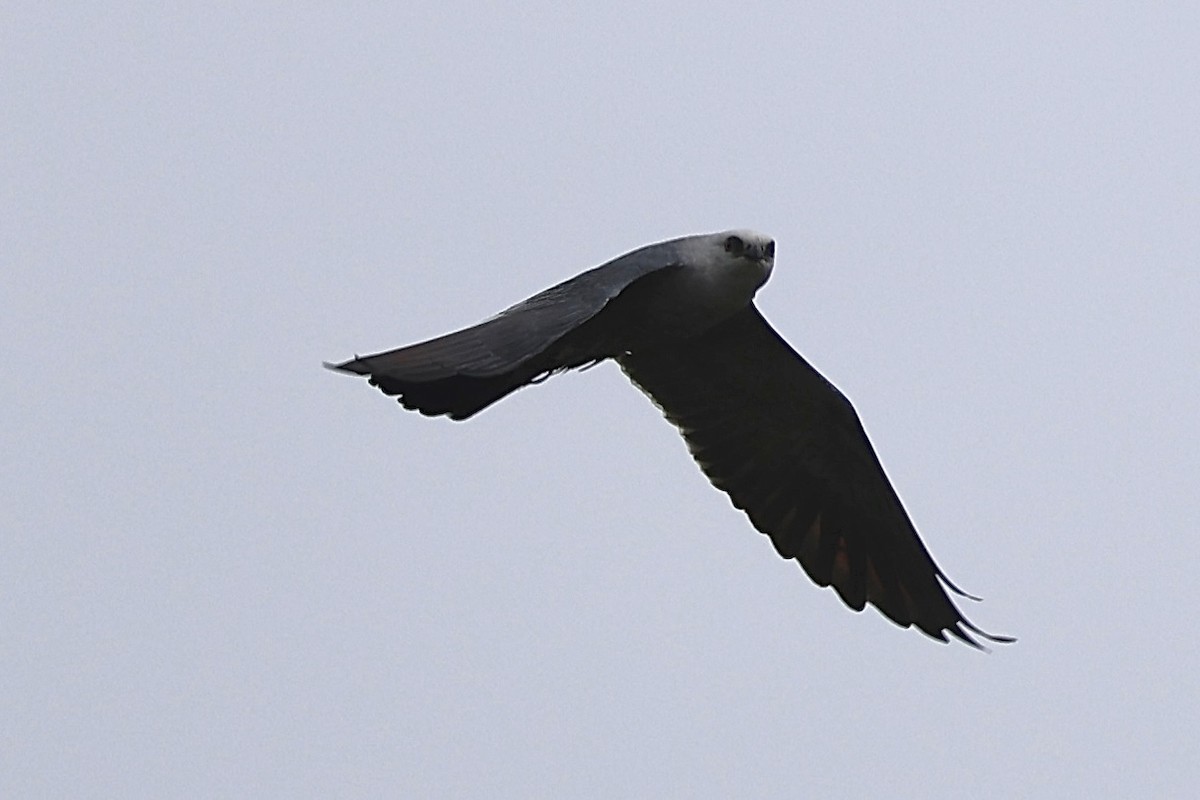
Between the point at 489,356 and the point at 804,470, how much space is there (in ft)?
15.8

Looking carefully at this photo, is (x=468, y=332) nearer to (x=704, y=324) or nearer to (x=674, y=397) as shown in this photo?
(x=704, y=324)

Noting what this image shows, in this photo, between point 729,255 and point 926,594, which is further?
point 926,594

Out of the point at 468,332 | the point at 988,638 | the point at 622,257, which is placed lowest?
the point at 988,638

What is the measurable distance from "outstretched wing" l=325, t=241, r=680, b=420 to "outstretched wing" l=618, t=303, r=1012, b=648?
95.5 inches

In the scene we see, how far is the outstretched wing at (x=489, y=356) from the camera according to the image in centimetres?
1137

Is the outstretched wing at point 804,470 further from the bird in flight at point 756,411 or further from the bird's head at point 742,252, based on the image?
the bird's head at point 742,252

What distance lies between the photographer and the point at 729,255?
13602 mm

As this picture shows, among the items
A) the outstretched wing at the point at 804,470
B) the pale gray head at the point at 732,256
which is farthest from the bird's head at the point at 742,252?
the outstretched wing at the point at 804,470

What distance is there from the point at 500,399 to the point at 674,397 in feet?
13.1

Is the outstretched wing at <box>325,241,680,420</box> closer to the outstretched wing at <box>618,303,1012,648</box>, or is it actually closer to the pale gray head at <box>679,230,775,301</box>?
the pale gray head at <box>679,230,775,301</box>

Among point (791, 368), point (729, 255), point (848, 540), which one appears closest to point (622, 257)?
point (729, 255)

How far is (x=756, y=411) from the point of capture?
51.0ft

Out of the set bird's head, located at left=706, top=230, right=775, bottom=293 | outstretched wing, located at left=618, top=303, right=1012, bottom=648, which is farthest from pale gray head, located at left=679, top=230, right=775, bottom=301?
outstretched wing, located at left=618, top=303, right=1012, bottom=648

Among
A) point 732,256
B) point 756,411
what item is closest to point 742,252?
point 732,256
